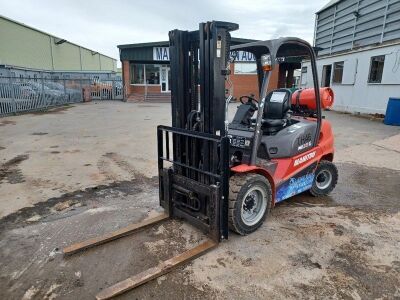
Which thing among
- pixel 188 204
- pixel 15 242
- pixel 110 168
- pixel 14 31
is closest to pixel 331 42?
pixel 110 168

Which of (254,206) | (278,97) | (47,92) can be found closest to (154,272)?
(254,206)

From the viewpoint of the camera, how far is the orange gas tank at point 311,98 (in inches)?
177

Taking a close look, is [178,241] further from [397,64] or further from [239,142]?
[397,64]

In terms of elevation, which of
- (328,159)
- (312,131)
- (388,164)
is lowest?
(388,164)

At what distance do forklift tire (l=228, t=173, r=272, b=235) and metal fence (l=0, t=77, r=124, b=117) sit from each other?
49.3 feet

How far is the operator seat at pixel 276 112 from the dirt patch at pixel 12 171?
449cm

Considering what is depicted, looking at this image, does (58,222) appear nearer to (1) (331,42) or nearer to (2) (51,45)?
(1) (331,42)

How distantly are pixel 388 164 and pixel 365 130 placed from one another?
5.05m

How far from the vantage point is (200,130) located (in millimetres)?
3492

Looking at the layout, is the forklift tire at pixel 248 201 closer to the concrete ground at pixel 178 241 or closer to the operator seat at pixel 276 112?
the concrete ground at pixel 178 241

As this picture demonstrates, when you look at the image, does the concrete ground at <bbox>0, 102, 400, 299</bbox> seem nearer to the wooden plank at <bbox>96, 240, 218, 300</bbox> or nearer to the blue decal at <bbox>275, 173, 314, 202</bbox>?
the wooden plank at <bbox>96, 240, 218, 300</bbox>

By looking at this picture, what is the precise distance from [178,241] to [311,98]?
113 inches

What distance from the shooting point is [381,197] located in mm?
4984

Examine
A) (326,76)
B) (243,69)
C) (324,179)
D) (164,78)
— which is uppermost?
(243,69)
